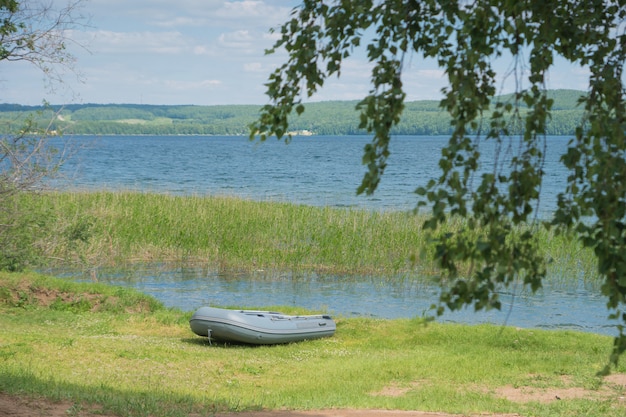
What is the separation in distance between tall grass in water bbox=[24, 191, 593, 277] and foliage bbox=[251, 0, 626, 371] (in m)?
16.9

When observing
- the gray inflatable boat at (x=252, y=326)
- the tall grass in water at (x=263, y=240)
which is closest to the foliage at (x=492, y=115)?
the gray inflatable boat at (x=252, y=326)

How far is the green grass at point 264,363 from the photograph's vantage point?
8.52 meters

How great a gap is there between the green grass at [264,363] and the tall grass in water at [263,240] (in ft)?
20.7

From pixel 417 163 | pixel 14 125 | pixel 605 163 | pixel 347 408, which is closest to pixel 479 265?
pixel 605 163

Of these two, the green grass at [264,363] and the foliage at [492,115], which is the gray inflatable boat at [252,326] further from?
the foliage at [492,115]

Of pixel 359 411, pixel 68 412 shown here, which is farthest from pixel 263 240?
pixel 68 412

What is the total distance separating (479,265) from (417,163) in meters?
86.7

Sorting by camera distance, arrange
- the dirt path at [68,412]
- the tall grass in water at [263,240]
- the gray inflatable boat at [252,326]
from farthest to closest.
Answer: the tall grass in water at [263,240] < the gray inflatable boat at [252,326] < the dirt path at [68,412]

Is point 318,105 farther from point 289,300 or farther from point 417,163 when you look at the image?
point 289,300

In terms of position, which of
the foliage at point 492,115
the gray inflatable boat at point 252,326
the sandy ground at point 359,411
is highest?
the foliage at point 492,115

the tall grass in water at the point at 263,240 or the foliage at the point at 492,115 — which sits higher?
the foliage at the point at 492,115

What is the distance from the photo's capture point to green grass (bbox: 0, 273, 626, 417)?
8523 millimetres

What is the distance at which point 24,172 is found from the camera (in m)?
12.9

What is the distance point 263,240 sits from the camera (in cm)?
2367
